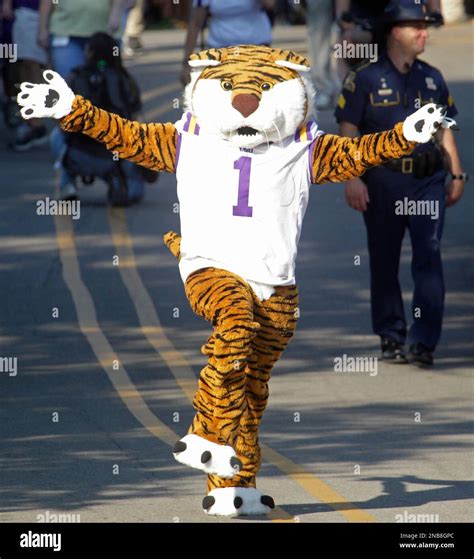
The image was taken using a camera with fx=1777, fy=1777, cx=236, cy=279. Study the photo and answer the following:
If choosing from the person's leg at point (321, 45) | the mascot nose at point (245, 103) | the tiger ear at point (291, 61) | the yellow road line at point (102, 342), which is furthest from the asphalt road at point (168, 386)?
the person's leg at point (321, 45)

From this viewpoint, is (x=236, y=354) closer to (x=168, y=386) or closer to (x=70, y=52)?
(x=168, y=386)

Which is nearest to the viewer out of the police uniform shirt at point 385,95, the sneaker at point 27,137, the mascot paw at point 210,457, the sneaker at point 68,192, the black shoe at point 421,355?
the mascot paw at point 210,457

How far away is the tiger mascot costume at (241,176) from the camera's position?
305 inches

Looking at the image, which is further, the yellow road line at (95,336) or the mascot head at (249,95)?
the yellow road line at (95,336)

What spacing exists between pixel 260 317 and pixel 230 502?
32.7 inches

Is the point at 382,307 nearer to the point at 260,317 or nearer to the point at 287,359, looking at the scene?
the point at 287,359

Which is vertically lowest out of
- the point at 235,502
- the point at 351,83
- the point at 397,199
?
the point at 235,502

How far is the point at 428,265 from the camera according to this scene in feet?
36.8

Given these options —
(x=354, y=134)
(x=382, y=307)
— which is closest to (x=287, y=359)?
(x=382, y=307)

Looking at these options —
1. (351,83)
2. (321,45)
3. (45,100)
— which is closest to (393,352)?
(351,83)

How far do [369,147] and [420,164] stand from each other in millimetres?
3097

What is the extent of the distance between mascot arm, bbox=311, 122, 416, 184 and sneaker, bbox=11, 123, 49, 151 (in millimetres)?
12180

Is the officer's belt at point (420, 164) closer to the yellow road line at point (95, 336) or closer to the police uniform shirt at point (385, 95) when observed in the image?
the police uniform shirt at point (385, 95)

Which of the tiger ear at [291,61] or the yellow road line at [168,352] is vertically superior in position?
the tiger ear at [291,61]
